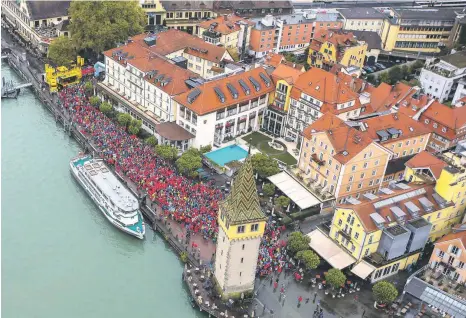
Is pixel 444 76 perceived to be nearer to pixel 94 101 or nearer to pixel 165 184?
Result: pixel 165 184

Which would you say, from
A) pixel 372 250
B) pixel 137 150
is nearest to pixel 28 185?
pixel 137 150

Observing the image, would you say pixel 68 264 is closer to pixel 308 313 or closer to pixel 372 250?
pixel 308 313

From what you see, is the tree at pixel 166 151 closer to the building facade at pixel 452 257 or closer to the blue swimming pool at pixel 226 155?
the blue swimming pool at pixel 226 155

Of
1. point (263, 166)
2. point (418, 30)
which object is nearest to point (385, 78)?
point (418, 30)

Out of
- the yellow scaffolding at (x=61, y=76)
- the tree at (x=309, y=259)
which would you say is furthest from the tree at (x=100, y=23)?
Result: the tree at (x=309, y=259)

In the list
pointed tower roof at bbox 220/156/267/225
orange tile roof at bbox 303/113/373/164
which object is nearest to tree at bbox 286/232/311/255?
pointed tower roof at bbox 220/156/267/225

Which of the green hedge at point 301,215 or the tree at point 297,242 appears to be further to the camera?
the green hedge at point 301,215
